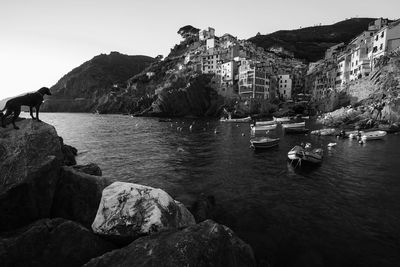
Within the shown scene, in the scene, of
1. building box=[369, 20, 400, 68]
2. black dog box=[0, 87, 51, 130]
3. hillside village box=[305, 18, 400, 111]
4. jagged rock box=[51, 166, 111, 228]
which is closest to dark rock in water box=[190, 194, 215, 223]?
jagged rock box=[51, 166, 111, 228]

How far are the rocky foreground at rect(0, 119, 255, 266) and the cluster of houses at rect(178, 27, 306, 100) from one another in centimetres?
11550

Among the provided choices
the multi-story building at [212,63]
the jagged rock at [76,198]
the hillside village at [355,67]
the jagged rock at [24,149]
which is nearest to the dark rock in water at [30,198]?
the jagged rock at [24,149]

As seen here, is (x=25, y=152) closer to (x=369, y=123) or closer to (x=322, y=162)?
(x=322, y=162)

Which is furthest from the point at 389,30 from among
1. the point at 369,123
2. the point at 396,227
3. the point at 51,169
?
the point at 51,169

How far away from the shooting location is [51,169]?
12.0 metres

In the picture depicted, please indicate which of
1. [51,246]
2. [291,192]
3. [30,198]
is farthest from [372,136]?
[30,198]

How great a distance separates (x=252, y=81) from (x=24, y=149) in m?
118

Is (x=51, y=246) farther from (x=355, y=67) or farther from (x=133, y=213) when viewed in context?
(x=355, y=67)

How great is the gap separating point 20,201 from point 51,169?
1.80 meters

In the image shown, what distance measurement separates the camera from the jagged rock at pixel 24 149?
1083 cm

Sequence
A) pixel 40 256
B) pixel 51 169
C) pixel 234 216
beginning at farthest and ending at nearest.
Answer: pixel 234 216 → pixel 51 169 → pixel 40 256

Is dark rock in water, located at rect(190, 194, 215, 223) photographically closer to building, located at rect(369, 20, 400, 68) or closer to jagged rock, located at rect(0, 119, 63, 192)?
jagged rock, located at rect(0, 119, 63, 192)

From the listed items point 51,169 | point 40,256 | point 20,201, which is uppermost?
point 51,169

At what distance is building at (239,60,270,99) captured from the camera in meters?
121
